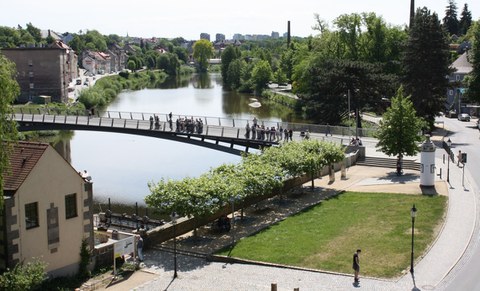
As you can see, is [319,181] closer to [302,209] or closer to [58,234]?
[302,209]

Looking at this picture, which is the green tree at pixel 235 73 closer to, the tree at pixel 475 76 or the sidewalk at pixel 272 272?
the tree at pixel 475 76

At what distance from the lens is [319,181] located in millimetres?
45000

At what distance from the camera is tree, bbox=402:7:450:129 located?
6612 centimetres

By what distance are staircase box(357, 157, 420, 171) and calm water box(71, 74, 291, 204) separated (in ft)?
40.0

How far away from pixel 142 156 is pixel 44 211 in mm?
41791

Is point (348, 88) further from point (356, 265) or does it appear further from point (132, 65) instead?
point (132, 65)

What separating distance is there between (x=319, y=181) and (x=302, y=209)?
7.80 metres

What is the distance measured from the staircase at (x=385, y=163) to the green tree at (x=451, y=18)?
122 meters

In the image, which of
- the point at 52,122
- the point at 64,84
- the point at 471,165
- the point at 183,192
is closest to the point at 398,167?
the point at 471,165

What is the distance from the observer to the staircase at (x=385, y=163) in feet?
158

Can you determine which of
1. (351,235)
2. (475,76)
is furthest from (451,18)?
(351,235)

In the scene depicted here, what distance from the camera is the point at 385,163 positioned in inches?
1933

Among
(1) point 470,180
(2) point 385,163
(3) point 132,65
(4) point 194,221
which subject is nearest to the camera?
(4) point 194,221

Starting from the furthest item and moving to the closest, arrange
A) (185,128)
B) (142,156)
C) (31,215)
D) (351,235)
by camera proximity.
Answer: (142,156)
(185,128)
(351,235)
(31,215)
